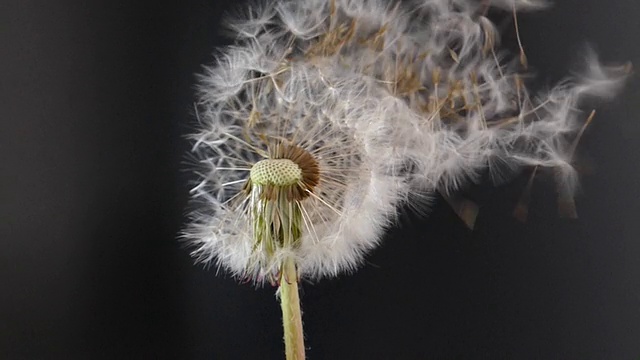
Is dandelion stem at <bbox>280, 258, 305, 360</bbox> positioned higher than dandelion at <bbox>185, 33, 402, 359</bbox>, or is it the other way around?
dandelion at <bbox>185, 33, 402, 359</bbox>

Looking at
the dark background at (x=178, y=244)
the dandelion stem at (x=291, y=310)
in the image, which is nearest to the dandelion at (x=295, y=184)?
the dandelion stem at (x=291, y=310)

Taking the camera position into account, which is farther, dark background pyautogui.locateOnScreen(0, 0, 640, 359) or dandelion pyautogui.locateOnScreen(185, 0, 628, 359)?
dark background pyautogui.locateOnScreen(0, 0, 640, 359)

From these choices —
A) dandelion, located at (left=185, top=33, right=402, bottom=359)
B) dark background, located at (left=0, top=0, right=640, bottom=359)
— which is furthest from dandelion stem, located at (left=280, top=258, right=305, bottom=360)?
dark background, located at (left=0, top=0, right=640, bottom=359)

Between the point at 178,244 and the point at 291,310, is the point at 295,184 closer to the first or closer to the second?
the point at 291,310

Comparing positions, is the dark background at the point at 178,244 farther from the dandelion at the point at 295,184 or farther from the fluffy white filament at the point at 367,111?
the dandelion at the point at 295,184

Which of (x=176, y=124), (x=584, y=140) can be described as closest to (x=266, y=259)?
(x=176, y=124)

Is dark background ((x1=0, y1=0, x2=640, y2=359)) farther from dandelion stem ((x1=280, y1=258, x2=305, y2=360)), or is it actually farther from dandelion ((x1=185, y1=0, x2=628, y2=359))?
dandelion stem ((x1=280, y1=258, x2=305, y2=360))
